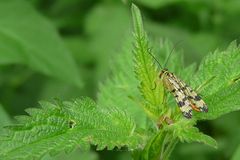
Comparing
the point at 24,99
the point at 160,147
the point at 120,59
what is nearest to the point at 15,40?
the point at 120,59

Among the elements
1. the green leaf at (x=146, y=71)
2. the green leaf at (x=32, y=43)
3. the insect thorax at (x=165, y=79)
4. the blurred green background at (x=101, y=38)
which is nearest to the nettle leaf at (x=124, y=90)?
the insect thorax at (x=165, y=79)

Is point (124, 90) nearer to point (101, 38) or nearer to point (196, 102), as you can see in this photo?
point (196, 102)

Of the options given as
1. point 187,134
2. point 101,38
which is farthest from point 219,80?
point 101,38

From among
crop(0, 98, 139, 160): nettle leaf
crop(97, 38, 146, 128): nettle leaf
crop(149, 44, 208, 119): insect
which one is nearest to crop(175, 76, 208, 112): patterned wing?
crop(149, 44, 208, 119): insect

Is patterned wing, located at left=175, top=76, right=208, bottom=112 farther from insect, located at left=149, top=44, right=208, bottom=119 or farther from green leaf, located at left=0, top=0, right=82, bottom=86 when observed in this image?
green leaf, located at left=0, top=0, right=82, bottom=86

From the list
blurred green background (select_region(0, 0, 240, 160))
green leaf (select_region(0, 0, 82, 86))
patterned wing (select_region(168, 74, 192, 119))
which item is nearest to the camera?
patterned wing (select_region(168, 74, 192, 119))

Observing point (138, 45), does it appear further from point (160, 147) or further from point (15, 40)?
point (15, 40)
